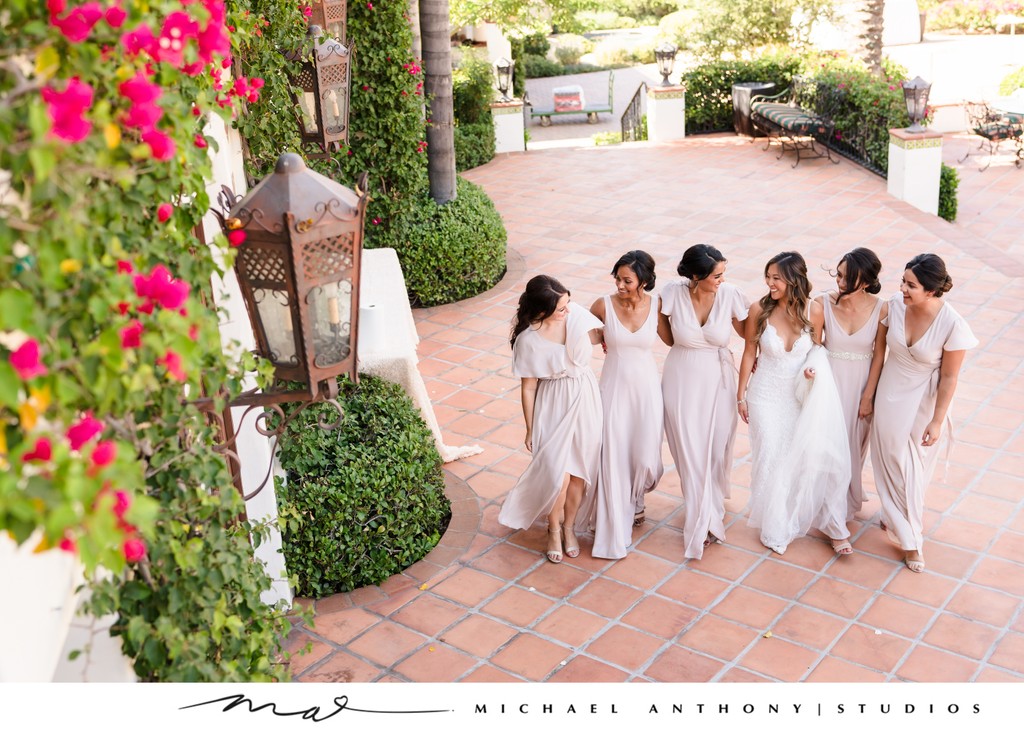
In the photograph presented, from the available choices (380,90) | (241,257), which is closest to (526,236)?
(380,90)

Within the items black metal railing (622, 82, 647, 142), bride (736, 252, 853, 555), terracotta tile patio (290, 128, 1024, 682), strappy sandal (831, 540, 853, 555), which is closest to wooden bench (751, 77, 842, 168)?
black metal railing (622, 82, 647, 142)

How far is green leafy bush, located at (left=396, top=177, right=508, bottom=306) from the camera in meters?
9.93

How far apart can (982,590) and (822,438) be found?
1099 mm

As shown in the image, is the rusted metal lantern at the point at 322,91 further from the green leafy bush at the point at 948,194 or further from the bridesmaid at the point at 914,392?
the green leafy bush at the point at 948,194

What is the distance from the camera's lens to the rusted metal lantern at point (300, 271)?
313 centimetres

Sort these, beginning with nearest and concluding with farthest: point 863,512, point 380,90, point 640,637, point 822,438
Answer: point 640,637 → point 822,438 → point 863,512 → point 380,90

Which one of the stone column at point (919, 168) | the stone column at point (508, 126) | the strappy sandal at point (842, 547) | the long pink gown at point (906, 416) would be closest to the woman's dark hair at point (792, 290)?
the long pink gown at point (906, 416)

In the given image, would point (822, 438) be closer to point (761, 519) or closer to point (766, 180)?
point (761, 519)

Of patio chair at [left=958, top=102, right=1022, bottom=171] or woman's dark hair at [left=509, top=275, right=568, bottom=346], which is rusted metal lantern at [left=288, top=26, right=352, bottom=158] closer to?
woman's dark hair at [left=509, top=275, right=568, bottom=346]

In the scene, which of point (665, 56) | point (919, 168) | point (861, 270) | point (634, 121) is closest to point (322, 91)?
point (861, 270)

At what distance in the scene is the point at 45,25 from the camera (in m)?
1.96

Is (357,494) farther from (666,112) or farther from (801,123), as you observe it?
(666,112)

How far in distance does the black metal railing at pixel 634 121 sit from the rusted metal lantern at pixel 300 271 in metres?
15.2

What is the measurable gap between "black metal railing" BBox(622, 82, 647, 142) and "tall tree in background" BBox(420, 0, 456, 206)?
8.02m
